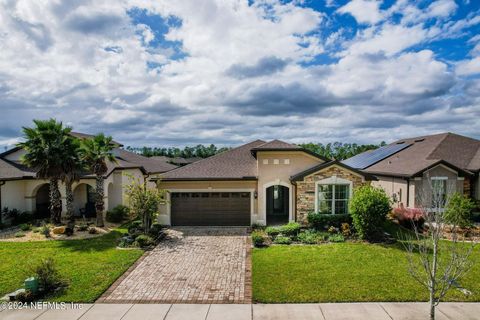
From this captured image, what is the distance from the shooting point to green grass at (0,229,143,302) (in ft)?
33.6

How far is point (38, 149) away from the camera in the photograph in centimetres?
1844

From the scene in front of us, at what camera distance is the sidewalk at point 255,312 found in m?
8.34

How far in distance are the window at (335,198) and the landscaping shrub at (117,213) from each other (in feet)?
42.9

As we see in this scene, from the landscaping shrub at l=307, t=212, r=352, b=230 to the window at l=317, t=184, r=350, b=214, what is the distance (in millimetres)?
530

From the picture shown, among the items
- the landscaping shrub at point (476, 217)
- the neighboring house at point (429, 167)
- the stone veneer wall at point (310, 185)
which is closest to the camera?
the stone veneer wall at point (310, 185)

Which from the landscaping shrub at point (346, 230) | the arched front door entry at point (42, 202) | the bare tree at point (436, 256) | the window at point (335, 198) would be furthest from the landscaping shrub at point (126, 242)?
the bare tree at point (436, 256)

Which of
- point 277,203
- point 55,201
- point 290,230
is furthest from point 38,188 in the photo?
point 290,230

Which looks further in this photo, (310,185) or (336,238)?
(310,185)

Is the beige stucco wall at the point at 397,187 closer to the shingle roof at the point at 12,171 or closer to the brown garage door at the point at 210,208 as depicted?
the brown garage door at the point at 210,208

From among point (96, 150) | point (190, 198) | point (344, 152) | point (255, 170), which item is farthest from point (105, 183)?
point (344, 152)

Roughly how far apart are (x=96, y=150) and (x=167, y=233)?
22.8 feet

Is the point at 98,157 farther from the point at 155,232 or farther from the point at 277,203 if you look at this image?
the point at 277,203

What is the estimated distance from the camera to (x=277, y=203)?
25109 millimetres

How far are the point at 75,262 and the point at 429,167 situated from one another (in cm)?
2034
